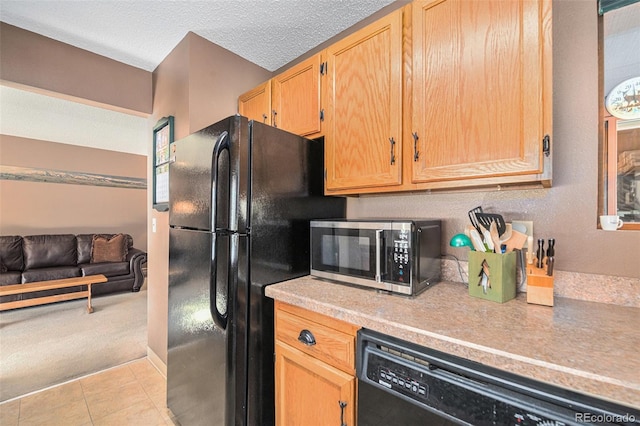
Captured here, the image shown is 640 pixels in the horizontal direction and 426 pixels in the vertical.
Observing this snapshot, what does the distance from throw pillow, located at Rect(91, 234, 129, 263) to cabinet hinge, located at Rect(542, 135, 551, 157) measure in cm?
557

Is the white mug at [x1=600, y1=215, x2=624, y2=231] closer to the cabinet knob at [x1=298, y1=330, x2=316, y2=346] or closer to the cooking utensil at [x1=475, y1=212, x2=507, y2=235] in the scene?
the cooking utensil at [x1=475, y1=212, x2=507, y2=235]

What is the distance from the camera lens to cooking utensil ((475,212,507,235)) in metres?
1.14

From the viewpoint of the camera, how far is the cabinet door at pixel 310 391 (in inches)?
37.4

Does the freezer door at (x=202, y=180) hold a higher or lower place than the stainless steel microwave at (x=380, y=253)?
higher

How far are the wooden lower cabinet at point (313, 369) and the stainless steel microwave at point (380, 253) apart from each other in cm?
27

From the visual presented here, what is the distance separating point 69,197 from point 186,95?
15.5 feet

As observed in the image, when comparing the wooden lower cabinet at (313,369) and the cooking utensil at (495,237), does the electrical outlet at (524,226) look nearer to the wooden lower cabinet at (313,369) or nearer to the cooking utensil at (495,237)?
the cooking utensil at (495,237)

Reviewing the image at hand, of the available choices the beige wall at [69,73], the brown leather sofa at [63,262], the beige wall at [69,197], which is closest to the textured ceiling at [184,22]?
the beige wall at [69,73]

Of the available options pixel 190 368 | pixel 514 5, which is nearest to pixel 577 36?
pixel 514 5

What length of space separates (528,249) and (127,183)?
652cm

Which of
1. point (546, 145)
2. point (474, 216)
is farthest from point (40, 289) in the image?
point (546, 145)

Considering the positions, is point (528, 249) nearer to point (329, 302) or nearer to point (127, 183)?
point (329, 302)

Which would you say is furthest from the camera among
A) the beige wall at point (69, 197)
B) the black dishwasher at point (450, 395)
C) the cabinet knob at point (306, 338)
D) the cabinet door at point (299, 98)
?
the beige wall at point (69, 197)

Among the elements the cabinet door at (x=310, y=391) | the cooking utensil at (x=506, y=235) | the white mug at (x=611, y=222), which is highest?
the white mug at (x=611, y=222)
